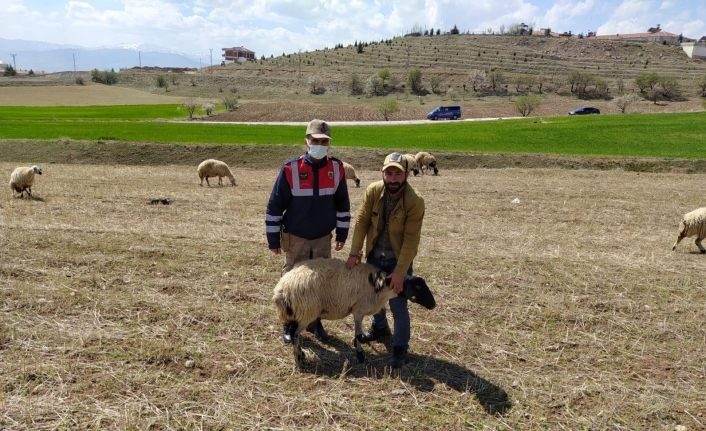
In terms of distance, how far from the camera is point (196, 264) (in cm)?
897

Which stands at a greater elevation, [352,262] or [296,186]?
[296,186]

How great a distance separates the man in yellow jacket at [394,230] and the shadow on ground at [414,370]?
0.22 meters

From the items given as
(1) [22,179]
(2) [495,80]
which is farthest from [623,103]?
(1) [22,179]

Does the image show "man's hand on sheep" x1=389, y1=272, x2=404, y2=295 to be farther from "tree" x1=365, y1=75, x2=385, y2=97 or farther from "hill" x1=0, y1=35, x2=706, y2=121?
"tree" x1=365, y1=75, x2=385, y2=97

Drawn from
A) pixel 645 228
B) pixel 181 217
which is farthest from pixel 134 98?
pixel 645 228

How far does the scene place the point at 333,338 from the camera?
6648 millimetres

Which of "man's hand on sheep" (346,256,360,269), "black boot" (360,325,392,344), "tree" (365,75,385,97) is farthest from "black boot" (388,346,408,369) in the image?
"tree" (365,75,385,97)

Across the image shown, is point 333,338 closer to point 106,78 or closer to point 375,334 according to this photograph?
point 375,334

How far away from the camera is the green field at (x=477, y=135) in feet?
103

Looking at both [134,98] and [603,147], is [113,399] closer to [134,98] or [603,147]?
[603,147]

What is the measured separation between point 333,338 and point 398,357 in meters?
1.12

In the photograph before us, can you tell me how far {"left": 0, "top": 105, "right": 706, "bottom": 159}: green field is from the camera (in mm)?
31281

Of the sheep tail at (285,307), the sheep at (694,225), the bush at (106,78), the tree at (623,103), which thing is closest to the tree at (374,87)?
the tree at (623,103)

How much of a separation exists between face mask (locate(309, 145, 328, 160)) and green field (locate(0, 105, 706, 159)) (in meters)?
24.8
